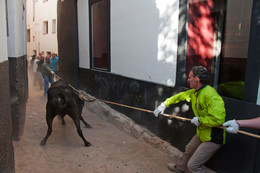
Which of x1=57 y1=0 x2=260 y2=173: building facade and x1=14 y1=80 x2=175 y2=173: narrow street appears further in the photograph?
x1=14 y1=80 x2=175 y2=173: narrow street

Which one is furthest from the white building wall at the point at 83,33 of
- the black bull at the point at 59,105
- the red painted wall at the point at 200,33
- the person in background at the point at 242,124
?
the person in background at the point at 242,124

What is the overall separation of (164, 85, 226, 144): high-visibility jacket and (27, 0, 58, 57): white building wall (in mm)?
16725

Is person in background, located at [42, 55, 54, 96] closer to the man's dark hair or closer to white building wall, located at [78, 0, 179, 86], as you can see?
white building wall, located at [78, 0, 179, 86]

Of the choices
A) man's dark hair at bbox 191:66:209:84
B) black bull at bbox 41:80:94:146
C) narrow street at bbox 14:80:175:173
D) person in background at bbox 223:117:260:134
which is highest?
man's dark hair at bbox 191:66:209:84

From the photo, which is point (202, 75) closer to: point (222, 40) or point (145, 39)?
point (222, 40)

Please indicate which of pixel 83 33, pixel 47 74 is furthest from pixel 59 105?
pixel 47 74

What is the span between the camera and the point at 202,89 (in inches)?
124

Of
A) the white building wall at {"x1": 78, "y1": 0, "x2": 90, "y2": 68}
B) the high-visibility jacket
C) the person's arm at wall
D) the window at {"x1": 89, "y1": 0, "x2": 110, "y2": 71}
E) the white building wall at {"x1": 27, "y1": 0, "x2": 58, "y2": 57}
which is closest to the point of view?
the person's arm at wall

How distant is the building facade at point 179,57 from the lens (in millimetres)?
3148

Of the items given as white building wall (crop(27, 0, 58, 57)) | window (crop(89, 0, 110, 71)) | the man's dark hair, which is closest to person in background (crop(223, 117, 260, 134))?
the man's dark hair

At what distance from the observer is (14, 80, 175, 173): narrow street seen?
13.5 feet

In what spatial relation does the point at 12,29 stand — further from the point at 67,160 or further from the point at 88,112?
the point at 88,112

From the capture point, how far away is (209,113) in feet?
9.63

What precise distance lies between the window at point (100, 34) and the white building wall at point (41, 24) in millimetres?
10931
